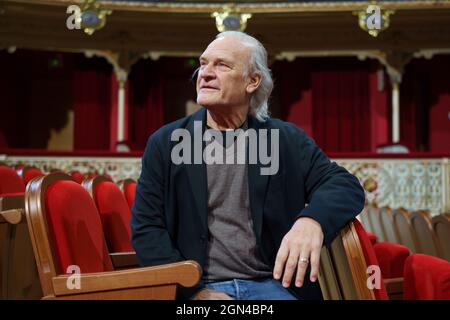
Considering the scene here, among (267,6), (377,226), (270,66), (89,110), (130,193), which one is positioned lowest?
(377,226)

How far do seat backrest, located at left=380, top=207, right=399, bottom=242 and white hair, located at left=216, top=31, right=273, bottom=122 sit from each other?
1669 mm

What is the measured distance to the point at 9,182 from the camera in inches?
121

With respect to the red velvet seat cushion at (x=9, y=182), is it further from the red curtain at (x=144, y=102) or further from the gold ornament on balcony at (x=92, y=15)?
the red curtain at (x=144, y=102)

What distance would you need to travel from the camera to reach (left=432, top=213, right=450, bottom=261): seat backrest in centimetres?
243

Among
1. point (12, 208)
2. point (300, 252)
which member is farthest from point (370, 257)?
point (12, 208)

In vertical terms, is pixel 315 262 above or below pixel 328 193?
below

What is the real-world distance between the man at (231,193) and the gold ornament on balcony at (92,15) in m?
6.53

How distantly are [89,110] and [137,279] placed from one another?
9.02 meters

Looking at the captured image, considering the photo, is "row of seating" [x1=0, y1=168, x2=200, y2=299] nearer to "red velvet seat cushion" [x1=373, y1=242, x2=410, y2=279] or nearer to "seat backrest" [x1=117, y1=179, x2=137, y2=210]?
"seat backrest" [x1=117, y1=179, x2=137, y2=210]

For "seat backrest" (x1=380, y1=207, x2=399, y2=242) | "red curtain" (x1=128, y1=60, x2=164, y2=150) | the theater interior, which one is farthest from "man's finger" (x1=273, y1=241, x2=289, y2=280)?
"red curtain" (x1=128, y1=60, x2=164, y2=150)

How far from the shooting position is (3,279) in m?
2.25

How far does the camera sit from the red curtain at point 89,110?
398 inches

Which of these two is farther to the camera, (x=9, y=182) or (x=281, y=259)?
(x=9, y=182)

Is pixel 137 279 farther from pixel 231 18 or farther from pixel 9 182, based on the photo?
pixel 231 18
